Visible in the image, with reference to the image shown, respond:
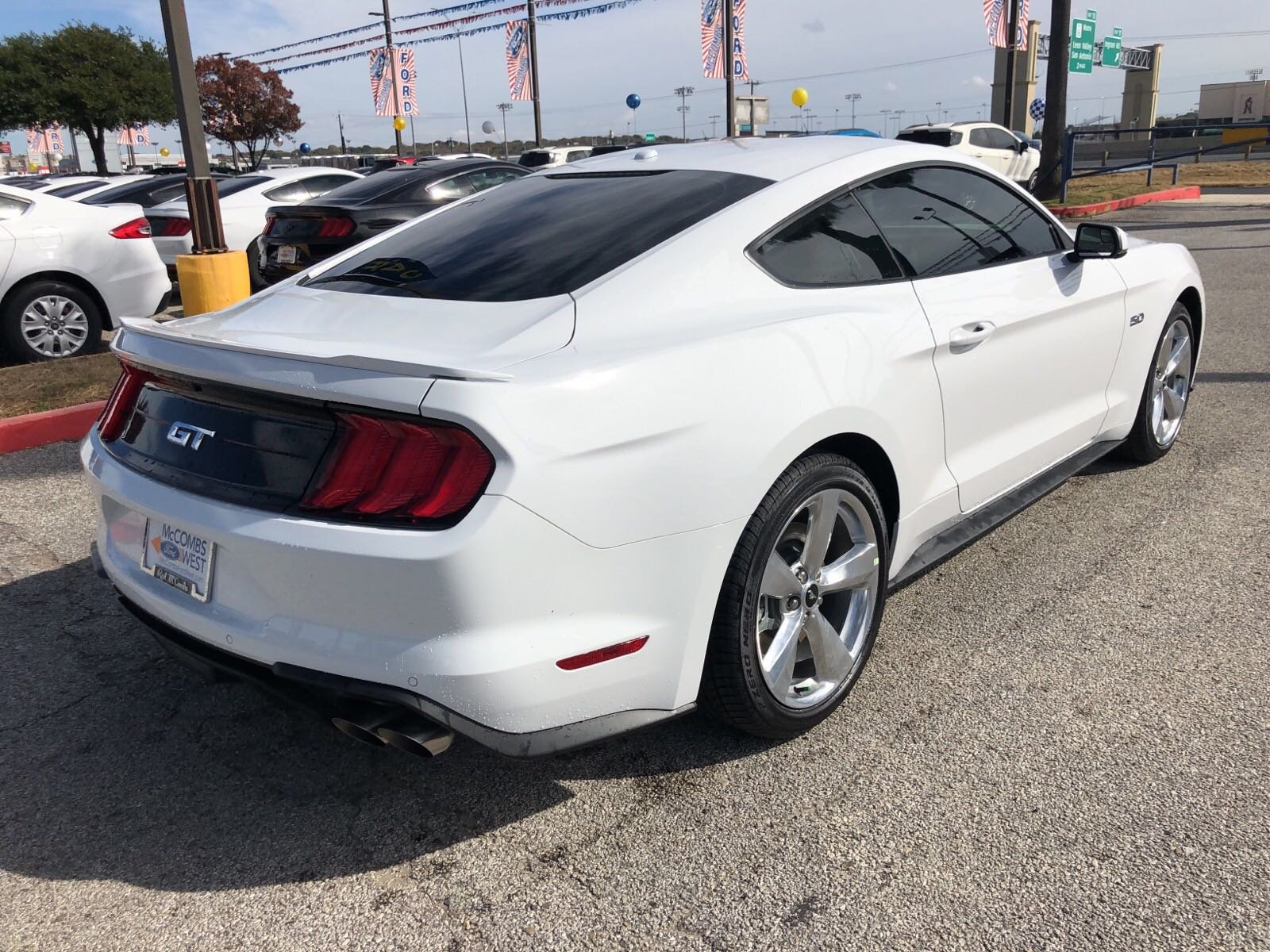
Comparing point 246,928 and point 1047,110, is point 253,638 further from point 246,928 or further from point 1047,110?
point 1047,110

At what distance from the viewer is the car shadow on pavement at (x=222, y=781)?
99.0 inches

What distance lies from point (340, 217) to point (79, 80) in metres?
31.3

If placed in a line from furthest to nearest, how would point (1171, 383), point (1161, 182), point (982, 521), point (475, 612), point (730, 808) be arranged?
point (1161, 182), point (1171, 383), point (982, 521), point (730, 808), point (475, 612)

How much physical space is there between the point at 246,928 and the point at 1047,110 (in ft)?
75.2

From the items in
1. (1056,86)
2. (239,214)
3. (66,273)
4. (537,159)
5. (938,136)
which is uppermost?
(1056,86)

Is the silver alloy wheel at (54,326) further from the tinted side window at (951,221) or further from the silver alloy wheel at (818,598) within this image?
the silver alloy wheel at (818,598)

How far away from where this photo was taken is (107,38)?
34.9 metres

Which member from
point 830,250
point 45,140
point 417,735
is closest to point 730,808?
point 417,735

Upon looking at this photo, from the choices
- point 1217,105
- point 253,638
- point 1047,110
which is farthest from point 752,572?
point 1217,105

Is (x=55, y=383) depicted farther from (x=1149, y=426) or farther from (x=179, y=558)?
(x=1149, y=426)

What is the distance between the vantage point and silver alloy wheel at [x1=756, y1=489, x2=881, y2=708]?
2760 millimetres

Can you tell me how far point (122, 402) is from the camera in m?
2.87

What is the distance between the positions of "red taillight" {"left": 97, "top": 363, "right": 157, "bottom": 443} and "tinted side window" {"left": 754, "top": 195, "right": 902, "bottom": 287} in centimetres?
172

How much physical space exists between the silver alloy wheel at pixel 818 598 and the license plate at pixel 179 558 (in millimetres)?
1333
